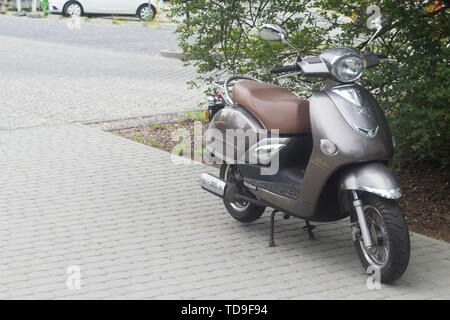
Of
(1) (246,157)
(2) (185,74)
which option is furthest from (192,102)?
(1) (246,157)

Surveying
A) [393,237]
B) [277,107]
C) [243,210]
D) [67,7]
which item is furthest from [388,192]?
[67,7]

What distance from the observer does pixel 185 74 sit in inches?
577

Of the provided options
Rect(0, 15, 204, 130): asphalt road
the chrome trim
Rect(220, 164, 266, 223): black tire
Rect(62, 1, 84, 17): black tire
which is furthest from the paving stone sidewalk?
Rect(62, 1, 84, 17): black tire

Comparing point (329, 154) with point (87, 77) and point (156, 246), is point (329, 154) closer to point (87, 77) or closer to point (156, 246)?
point (156, 246)

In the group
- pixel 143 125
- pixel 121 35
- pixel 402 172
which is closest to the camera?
pixel 402 172

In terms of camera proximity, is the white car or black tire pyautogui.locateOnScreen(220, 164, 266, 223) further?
the white car

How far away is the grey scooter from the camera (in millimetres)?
4879

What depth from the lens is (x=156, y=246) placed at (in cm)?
575

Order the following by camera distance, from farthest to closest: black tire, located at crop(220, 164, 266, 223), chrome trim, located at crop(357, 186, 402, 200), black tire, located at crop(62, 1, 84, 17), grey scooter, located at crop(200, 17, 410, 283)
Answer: black tire, located at crop(62, 1, 84, 17)
black tire, located at crop(220, 164, 266, 223)
grey scooter, located at crop(200, 17, 410, 283)
chrome trim, located at crop(357, 186, 402, 200)

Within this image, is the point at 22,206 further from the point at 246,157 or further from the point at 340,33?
the point at 340,33

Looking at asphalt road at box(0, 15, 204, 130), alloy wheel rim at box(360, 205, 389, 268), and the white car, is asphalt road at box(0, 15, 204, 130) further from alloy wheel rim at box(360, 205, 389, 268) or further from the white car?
alloy wheel rim at box(360, 205, 389, 268)

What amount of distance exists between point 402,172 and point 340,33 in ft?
4.88

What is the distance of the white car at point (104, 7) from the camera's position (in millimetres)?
25922

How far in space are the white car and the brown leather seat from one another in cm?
2049
